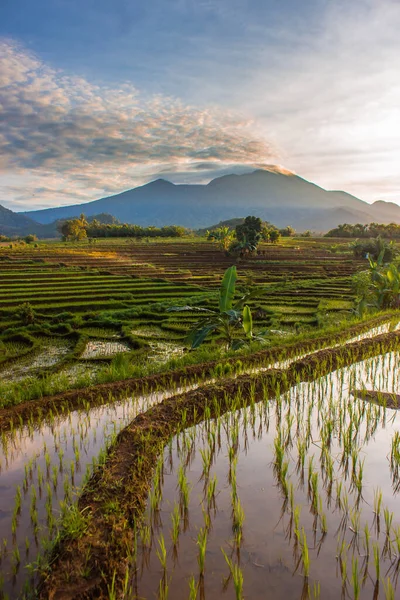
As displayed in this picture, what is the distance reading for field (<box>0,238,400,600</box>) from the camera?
2629 millimetres

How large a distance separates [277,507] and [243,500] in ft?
0.87

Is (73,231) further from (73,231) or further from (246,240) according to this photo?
(246,240)

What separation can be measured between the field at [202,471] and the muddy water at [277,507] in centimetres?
1

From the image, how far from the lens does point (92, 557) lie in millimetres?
2648

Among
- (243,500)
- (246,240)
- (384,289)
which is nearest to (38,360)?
(243,500)

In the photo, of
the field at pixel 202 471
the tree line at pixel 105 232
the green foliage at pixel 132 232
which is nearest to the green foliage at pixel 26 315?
the field at pixel 202 471

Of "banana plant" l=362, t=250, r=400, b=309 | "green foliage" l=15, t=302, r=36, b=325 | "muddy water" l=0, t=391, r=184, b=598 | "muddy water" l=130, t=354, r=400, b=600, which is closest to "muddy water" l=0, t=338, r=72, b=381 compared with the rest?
"green foliage" l=15, t=302, r=36, b=325

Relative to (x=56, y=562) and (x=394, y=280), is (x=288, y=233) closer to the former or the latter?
(x=394, y=280)

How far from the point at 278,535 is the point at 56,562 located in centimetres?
141

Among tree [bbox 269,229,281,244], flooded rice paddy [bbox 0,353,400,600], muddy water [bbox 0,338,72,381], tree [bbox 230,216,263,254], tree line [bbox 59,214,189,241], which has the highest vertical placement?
tree line [bbox 59,214,189,241]

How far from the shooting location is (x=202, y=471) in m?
3.89

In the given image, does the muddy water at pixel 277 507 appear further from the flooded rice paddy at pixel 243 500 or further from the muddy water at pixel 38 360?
the muddy water at pixel 38 360

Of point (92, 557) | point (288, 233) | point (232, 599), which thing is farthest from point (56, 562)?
point (288, 233)

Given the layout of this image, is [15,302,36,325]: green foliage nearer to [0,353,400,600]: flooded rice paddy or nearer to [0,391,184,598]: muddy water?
[0,391,184,598]: muddy water
